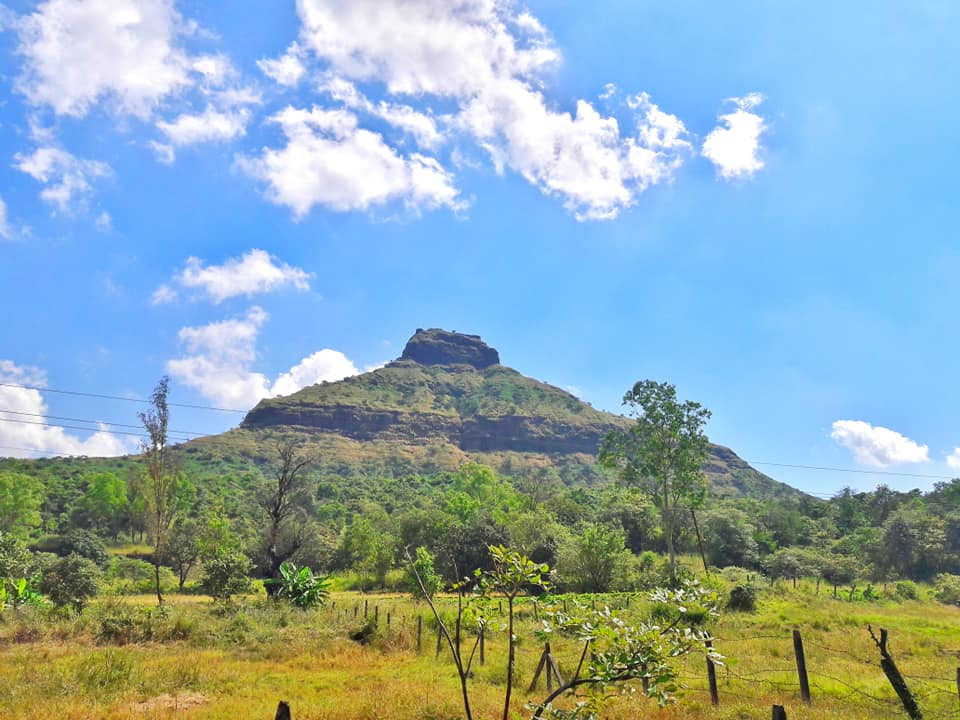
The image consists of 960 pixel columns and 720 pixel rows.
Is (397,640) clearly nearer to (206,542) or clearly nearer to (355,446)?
(206,542)

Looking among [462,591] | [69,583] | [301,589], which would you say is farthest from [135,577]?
[462,591]

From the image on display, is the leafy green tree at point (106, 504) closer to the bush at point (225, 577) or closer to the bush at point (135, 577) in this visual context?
the bush at point (135, 577)

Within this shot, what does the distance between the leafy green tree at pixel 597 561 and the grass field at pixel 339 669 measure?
12.6 metres

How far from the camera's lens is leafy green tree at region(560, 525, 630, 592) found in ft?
133

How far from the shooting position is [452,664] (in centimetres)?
1759

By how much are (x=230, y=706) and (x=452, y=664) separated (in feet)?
24.6

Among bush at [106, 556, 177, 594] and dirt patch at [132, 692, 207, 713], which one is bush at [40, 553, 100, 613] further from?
bush at [106, 556, 177, 594]

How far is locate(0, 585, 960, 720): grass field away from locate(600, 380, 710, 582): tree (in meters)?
12.9

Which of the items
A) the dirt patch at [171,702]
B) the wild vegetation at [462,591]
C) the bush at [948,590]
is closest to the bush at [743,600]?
the wild vegetation at [462,591]

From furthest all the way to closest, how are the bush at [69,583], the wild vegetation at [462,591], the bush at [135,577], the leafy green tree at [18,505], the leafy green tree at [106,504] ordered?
1. the leafy green tree at [106,504]
2. the leafy green tree at [18,505]
3. the bush at [135,577]
4. the bush at [69,583]
5. the wild vegetation at [462,591]

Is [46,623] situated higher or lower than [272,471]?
lower

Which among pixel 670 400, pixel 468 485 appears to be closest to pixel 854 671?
pixel 670 400

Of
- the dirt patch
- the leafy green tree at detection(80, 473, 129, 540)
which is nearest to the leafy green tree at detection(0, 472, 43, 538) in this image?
the leafy green tree at detection(80, 473, 129, 540)

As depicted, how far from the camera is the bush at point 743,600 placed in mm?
31203
